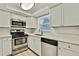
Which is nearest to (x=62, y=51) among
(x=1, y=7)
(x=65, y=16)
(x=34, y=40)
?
(x=65, y=16)

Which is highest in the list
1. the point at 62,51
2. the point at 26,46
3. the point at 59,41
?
the point at 59,41

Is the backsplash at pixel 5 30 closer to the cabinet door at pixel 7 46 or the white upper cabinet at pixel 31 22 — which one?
the cabinet door at pixel 7 46

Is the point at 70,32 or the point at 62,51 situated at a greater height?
the point at 70,32

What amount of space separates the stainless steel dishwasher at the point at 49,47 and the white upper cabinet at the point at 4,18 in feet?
4.11

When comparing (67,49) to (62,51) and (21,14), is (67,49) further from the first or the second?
(21,14)

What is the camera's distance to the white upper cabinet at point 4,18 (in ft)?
7.87

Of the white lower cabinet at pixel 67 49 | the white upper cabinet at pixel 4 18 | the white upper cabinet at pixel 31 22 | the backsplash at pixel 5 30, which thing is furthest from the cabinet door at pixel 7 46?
the white lower cabinet at pixel 67 49

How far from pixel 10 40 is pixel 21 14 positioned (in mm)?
853

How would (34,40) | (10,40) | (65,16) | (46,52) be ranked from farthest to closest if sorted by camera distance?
(34,40) → (10,40) → (46,52) → (65,16)

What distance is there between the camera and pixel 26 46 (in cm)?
281

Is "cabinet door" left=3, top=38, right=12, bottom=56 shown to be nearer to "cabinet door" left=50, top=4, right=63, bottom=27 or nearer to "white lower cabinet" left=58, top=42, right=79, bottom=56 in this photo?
"cabinet door" left=50, top=4, right=63, bottom=27

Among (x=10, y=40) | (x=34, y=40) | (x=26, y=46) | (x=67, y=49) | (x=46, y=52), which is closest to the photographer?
(x=67, y=49)

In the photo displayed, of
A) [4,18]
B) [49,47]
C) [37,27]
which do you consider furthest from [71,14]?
[4,18]

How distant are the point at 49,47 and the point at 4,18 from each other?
5.22ft
